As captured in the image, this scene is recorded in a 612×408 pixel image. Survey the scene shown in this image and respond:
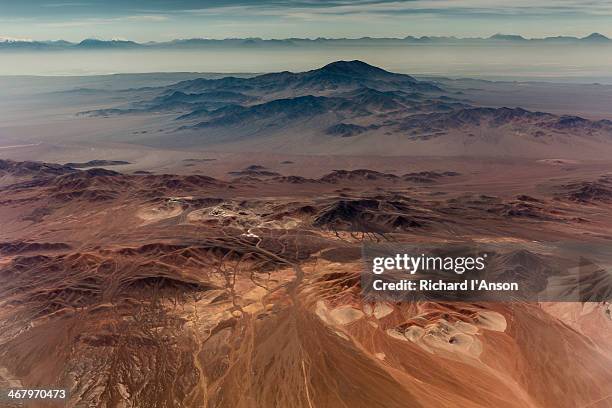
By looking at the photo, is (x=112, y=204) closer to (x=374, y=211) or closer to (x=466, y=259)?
(x=374, y=211)

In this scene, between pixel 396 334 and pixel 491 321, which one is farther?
pixel 491 321

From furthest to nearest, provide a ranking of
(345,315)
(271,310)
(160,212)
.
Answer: (160,212) → (271,310) → (345,315)

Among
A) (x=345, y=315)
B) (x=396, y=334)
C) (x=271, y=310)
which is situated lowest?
(x=271, y=310)

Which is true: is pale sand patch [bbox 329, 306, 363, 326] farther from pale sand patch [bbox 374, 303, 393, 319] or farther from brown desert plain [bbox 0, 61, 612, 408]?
pale sand patch [bbox 374, 303, 393, 319]

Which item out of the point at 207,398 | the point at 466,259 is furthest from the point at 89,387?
the point at 466,259

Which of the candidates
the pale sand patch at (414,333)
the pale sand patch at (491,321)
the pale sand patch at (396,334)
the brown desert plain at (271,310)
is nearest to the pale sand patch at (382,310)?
the brown desert plain at (271,310)

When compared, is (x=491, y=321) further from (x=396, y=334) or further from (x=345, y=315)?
(x=345, y=315)

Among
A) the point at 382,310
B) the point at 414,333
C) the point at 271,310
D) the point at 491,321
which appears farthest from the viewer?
the point at 271,310

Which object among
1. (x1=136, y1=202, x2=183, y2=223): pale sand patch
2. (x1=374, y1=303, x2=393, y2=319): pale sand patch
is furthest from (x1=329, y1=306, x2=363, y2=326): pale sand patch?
(x1=136, y1=202, x2=183, y2=223): pale sand patch

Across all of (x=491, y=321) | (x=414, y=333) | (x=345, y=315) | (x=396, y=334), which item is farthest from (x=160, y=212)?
(x=491, y=321)

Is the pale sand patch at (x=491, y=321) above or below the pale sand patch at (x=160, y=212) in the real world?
above

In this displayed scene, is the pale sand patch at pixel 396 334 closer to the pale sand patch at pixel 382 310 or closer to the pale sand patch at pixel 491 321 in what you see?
the pale sand patch at pixel 382 310
